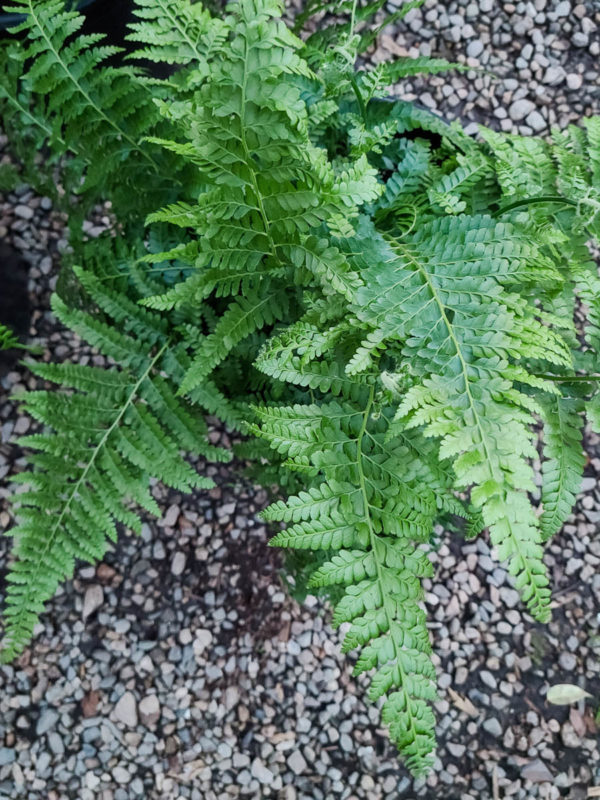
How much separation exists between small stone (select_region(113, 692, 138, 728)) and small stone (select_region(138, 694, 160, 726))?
0.9 inches

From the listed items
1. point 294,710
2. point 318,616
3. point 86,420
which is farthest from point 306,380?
point 294,710

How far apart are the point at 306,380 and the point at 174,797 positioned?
151 centimetres

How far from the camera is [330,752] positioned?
222 cm

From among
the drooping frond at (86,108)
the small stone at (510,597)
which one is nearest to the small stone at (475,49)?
the drooping frond at (86,108)

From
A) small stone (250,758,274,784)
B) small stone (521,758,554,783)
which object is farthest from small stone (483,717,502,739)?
small stone (250,758,274,784)

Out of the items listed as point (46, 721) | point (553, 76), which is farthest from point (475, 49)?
point (46, 721)

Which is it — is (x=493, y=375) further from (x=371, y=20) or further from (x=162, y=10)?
(x=371, y=20)

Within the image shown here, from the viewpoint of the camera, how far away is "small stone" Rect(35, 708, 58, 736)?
7.24ft

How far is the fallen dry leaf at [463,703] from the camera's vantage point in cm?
226

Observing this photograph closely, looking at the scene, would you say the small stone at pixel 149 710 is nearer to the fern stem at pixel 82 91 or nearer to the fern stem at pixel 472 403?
the fern stem at pixel 472 403

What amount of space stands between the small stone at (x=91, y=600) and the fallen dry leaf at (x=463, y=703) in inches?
46.1

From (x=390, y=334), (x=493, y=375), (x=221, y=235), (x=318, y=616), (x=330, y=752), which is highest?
(x=221, y=235)

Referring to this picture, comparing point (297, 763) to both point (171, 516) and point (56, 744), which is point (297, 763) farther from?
point (171, 516)

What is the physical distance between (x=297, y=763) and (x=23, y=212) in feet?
6.76
